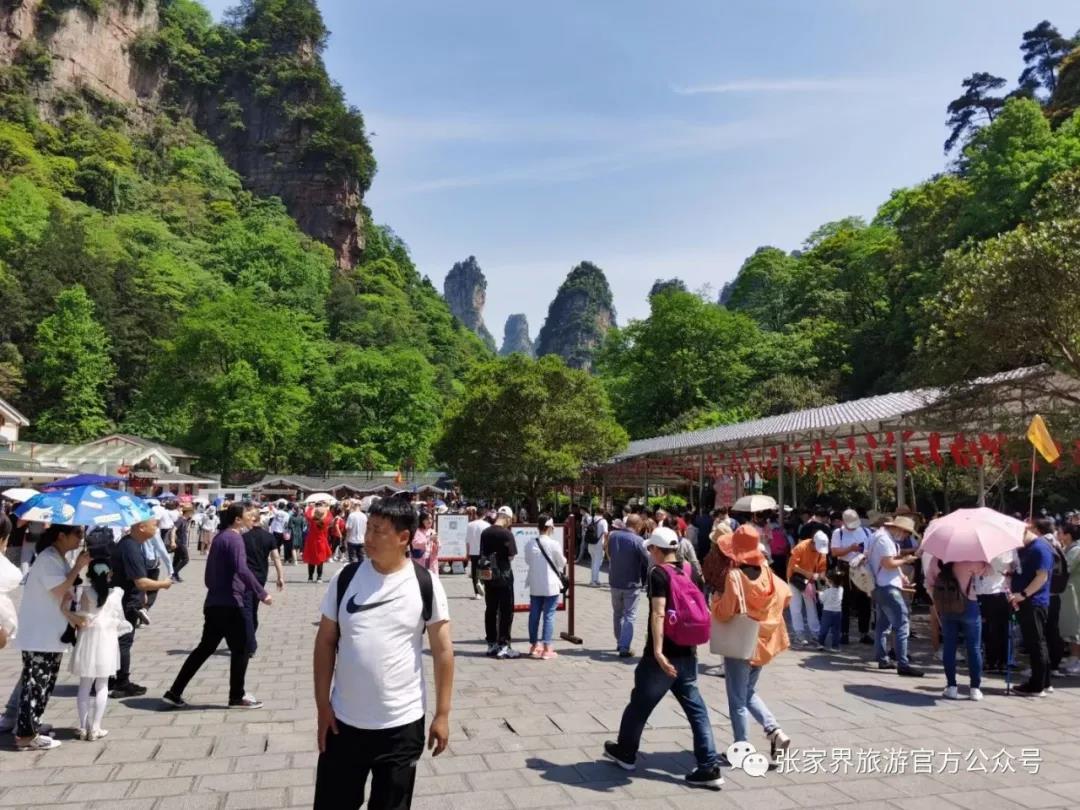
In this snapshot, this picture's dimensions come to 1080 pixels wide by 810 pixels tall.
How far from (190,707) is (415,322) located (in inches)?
3088

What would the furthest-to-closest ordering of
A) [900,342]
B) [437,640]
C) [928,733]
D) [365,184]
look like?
[365,184], [900,342], [928,733], [437,640]

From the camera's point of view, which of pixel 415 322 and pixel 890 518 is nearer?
pixel 890 518

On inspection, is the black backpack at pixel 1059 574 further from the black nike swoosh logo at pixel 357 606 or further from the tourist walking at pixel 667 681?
the black nike swoosh logo at pixel 357 606

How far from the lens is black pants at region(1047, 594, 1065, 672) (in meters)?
7.76

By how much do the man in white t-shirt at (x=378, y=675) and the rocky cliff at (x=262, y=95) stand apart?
9233 centimetres

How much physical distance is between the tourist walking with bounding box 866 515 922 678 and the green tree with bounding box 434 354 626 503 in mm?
16205

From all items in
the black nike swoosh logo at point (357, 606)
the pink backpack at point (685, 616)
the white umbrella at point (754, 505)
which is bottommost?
the pink backpack at point (685, 616)

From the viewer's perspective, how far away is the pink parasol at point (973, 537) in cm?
621

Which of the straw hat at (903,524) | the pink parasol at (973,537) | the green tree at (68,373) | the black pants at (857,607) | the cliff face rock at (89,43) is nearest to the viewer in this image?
the pink parasol at (973,537)

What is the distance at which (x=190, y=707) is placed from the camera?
610 cm

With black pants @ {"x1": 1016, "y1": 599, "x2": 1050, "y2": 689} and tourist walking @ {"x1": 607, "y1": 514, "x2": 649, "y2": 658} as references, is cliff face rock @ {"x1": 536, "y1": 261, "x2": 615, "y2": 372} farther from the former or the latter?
black pants @ {"x1": 1016, "y1": 599, "x2": 1050, "y2": 689}

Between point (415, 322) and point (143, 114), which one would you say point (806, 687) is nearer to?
A: point (415, 322)

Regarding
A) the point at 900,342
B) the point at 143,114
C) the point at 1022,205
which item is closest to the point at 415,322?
the point at 143,114

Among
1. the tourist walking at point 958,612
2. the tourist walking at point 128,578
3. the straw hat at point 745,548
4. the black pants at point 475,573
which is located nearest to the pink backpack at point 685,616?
the straw hat at point 745,548
